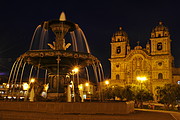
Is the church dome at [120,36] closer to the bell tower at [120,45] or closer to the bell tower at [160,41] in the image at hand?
the bell tower at [120,45]

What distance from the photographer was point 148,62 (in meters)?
54.0

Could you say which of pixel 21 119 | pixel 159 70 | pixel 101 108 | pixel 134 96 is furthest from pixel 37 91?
pixel 159 70

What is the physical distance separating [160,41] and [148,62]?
226 inches

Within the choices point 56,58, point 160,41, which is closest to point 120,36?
point 160,41

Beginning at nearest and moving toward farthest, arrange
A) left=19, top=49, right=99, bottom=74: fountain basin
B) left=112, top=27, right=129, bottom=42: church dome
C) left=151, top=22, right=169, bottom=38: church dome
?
1. left=19, top=49, right=99, bottom=74: fountain basin
2. left=151, top=22, right=169, bottom=38: church dome
3. left=112, top=27, right=129, bottom=42: church dome

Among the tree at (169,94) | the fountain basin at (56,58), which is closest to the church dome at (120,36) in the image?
the tree at (169,94)

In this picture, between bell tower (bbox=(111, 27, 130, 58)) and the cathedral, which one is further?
bell tower (bbox=(111, 27, 130, 58))

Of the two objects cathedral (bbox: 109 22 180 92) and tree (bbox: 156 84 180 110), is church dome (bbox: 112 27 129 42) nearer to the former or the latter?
cathedral (bbox: 109 22 180 92)

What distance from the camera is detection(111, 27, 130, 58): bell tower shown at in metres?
59.6

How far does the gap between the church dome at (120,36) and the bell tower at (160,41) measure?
26.8ft

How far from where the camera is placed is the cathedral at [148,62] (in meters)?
52.1

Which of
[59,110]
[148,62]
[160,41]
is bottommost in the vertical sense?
[59,110]


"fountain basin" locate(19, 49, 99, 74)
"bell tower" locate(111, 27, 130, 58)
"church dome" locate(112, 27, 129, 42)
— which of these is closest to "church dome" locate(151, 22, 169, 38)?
"bell tower" locate(111, 27, 130, 58)

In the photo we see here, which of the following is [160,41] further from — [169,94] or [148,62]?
[169,94]
